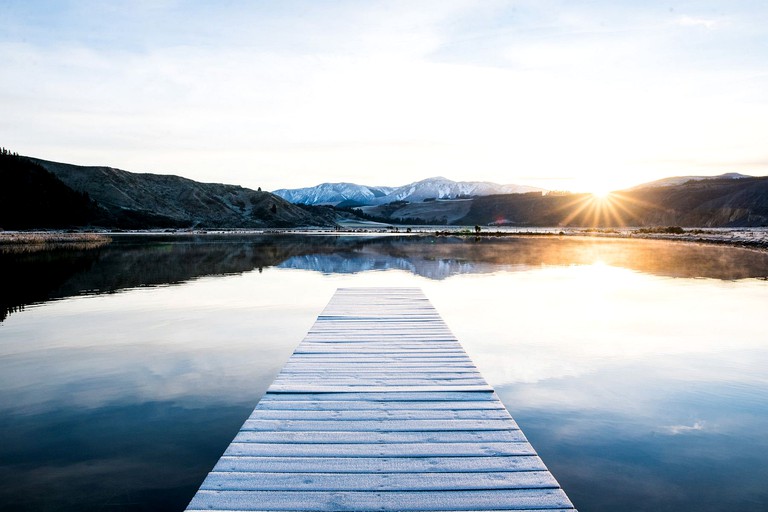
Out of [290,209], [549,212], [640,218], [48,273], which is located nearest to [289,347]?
[48,273]

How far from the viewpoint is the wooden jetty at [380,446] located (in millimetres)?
4582

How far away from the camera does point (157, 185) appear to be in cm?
14500

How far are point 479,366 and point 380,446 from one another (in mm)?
5752

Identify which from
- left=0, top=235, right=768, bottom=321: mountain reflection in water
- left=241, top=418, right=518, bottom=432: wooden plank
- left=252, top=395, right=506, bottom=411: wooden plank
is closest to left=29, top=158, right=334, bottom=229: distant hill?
left=0, top=235, right=768, bottom=321: mountain reflection in water

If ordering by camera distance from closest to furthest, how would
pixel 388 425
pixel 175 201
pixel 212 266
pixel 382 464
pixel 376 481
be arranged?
pixel 376 481 → pixel 382 464 → pixel 388 425 → pixel 212 266 → pixel 175 201

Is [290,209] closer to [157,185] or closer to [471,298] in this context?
[157,185]

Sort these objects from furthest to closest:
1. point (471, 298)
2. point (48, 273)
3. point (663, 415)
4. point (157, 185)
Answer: point (157, 185) < point (48, 273) < point (471, 298) < point (663, 415)

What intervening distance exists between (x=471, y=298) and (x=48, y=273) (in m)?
22.1

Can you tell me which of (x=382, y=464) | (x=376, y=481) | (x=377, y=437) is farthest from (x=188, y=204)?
(x=376, y=481)

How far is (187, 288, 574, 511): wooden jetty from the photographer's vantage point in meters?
4.58

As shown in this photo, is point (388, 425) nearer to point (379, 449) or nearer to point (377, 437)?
point (377, 437)

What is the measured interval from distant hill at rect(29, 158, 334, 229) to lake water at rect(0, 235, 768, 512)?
3934 inches

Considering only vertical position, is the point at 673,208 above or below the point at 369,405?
above

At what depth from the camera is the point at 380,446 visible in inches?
221
